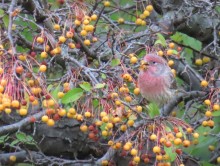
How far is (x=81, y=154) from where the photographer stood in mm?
6551

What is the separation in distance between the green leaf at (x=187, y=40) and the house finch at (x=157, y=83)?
1.46 feet

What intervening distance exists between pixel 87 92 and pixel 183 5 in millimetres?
2158

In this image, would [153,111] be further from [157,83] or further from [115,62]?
[157,83]

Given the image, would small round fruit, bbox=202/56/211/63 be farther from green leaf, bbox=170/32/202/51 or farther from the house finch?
the house finch

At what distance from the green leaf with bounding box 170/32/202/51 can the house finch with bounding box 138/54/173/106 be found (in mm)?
444

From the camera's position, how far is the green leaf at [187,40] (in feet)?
22.6

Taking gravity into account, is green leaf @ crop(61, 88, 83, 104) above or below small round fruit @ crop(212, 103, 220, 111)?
above

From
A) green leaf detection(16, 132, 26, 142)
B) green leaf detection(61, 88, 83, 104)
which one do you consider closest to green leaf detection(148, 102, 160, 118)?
green leaf detection(61, 88, 83, 104)

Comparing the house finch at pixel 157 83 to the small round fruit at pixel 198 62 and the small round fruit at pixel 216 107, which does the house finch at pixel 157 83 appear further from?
the small round fruit at pixel 216 107

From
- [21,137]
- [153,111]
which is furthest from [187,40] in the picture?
[21,137]

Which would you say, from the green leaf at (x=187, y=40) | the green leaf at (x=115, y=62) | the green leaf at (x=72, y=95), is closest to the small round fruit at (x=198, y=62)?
the green leaf at (x=187, y=40)

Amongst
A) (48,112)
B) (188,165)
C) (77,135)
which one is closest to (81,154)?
(77,135)

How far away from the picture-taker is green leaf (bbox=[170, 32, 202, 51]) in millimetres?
6879

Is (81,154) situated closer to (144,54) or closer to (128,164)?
(128,164)
